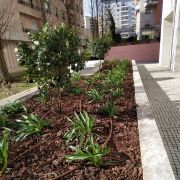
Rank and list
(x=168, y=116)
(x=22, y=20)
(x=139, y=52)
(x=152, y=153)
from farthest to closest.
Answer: (x=139, y=52) < (x=22, y=20) < (x=168, y=116) < (x=152, y=153)

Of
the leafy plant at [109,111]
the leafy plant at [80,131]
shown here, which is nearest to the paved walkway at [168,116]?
the leafy plant at [109,111]

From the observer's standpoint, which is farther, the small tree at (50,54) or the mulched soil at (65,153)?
the small tree at (50,54)

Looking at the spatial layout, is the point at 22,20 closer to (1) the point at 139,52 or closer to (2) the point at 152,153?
(1) the point at 139,52

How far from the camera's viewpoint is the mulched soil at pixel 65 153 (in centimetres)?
225

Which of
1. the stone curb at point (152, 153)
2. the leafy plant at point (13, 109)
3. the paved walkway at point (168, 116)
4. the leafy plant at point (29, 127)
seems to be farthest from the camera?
the leafy plant at point (13, 109)

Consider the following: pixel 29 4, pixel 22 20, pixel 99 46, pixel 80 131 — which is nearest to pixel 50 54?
pixel 80 131

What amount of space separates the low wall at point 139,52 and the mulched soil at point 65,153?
18491mm

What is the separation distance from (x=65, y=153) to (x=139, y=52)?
2057cm

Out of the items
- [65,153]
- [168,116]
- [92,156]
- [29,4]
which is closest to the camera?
[92,156]

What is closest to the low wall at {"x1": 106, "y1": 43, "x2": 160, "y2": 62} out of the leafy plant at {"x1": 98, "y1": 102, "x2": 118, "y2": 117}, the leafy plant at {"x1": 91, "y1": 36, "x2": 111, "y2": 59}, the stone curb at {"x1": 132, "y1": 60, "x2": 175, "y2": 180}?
the leafy plant at {"x1": 91, "y1": 36, "x2": 111, "y2": 59}

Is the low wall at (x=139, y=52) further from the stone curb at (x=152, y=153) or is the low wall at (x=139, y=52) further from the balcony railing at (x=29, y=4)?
the stone curb at (x=152, y=153)

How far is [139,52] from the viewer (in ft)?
71.3

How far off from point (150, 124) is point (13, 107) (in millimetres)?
3128

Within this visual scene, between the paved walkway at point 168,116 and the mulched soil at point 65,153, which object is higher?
the mulched soil at point 65,153
